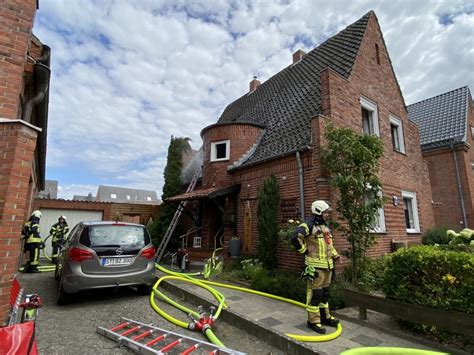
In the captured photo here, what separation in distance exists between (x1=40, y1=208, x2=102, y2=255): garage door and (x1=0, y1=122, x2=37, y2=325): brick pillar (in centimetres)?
1388

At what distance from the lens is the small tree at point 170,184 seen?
14.0 m

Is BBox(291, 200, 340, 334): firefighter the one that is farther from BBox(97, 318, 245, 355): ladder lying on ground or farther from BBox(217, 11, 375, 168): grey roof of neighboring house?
BBox(217, 11, 375, 168): grey roof of neighboring house

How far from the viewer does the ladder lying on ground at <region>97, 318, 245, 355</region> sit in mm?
3387

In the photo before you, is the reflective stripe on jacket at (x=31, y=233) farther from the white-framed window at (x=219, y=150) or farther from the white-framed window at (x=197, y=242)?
the white-framed window at (x=219, y=150)

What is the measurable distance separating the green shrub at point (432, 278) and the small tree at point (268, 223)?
3.23m

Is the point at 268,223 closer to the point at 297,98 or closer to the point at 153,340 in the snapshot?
the point at 153,340

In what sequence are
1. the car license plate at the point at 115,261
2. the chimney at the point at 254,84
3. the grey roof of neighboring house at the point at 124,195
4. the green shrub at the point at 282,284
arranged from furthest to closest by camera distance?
the grey roof of neighboring house at the point at 124,195 < the chimney at the point at 254,84 < the green shrub at the point at 282,284 < the car license plate at the point at 115,261

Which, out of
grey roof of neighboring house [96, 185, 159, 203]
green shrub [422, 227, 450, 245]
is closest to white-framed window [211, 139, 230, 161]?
green shrub [422, 227, 450, 245]

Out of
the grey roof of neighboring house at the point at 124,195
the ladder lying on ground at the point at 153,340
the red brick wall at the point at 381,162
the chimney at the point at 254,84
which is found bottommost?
the ladder lying on ground at the point at 153,340

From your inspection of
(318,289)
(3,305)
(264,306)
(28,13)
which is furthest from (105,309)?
(28,13)

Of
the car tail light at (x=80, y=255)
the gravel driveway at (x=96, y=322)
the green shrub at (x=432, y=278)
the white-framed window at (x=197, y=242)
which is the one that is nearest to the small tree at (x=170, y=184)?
the white-framed window at (x=197, y=242)

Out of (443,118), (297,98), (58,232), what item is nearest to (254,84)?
(297,98)

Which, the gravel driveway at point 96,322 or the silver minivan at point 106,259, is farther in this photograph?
the silver minivan at point 106,259

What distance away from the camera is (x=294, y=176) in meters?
7.83
